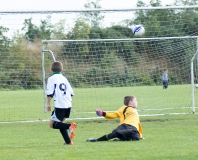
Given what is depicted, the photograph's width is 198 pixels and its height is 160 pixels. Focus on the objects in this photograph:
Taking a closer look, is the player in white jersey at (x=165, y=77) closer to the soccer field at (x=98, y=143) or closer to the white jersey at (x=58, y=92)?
the soccer field at (x=98, y=143)

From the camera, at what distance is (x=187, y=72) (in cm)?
1969

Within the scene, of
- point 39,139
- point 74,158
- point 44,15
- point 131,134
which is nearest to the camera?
point 74,158

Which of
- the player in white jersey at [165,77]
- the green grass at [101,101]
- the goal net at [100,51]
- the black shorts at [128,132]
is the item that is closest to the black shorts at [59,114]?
the black shorts at [128,132]

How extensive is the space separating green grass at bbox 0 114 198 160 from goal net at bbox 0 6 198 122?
2483 mm

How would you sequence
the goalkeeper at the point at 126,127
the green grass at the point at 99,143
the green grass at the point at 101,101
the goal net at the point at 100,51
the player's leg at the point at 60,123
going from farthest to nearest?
1. the green grass at the point at 101,101
2. the goal net at the point at 100,51
3. the goalkeeper at the point at 126,127
4. the player's leg at the point at 60,123
5. the green grass at the point at 99,143

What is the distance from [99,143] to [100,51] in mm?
8285

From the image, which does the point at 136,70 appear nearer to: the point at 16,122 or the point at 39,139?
the point at 16,122

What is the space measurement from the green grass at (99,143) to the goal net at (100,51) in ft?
8.15

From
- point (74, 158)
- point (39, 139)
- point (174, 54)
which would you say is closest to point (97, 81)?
point (174, 54)

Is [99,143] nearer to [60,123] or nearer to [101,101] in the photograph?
[60,123]

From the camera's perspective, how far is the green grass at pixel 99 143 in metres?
8.50

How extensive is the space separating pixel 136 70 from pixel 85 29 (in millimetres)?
Answer: 2181

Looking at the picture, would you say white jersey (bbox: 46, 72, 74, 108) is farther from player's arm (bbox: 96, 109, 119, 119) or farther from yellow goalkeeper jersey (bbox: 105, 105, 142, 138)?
yellow goalkeeper jersey (bbox: 105, 105, 142, 138)

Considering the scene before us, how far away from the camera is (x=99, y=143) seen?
33.5ft
